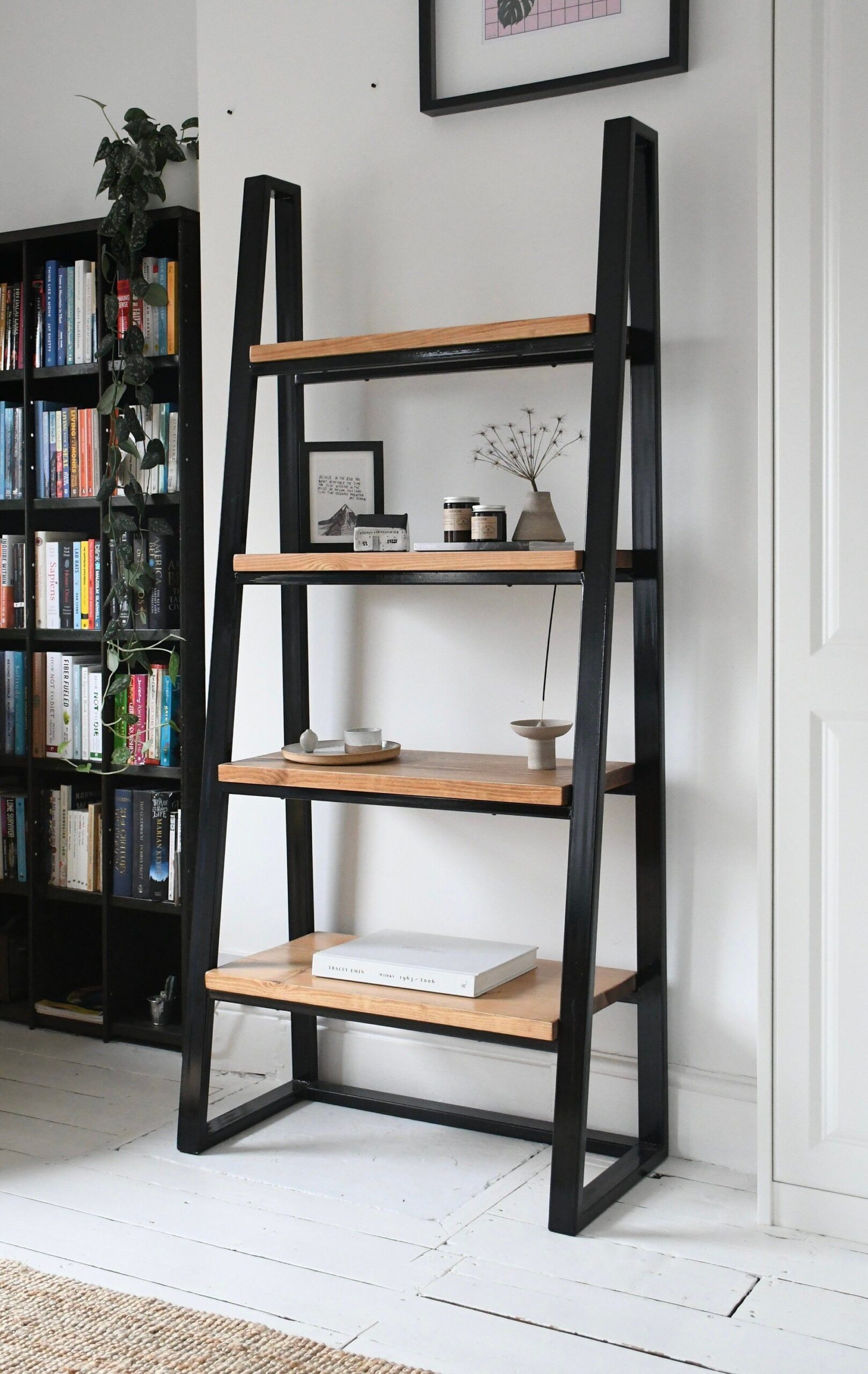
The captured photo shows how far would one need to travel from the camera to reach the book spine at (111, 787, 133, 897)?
10.6 feet

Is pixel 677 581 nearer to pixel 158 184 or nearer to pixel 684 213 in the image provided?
pixel 684 213

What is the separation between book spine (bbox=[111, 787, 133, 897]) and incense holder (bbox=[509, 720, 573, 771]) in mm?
1181

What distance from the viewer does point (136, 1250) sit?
2.17 metres

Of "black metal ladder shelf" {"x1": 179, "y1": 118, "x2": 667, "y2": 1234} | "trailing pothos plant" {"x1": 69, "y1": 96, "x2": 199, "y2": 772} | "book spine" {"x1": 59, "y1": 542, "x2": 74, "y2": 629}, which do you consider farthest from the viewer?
"book spine" {"x1": 59, "y1": 542, "x2": 74, "y2": 629}

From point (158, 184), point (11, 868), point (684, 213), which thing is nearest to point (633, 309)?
point (684, 213)

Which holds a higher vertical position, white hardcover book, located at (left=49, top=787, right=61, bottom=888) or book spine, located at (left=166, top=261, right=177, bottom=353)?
book spine, located at (left=166, top=261, right=177, bottom=353)

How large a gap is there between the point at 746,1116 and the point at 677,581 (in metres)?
0.98

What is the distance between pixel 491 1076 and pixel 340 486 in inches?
48.4

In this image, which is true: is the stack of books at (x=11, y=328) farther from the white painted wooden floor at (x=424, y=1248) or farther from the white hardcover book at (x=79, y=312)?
the white painted wooden floor at (x=424, y=1248)

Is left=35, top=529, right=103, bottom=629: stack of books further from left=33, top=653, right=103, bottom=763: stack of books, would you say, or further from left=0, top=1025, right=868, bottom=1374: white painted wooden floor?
left=0, top=1025, right=868, bottom=1374: white painted wooden floor

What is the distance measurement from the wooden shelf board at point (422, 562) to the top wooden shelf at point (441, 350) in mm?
349

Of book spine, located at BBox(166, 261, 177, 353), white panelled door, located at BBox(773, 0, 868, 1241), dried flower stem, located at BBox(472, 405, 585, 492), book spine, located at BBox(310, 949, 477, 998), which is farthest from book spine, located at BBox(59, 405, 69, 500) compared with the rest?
white panelled door, located at BBox(773, 0, 868, 1241)

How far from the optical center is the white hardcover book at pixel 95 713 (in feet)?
10.8

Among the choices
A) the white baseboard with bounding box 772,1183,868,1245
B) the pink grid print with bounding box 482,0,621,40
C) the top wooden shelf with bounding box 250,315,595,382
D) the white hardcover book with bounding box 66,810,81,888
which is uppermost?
the pink grid print with bounding box 482,0,621,40
